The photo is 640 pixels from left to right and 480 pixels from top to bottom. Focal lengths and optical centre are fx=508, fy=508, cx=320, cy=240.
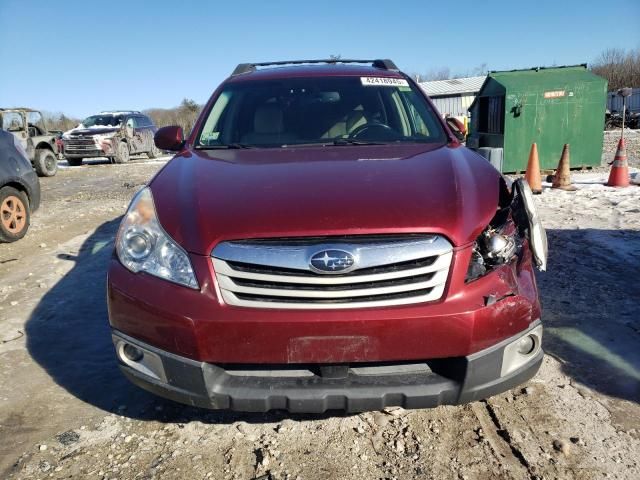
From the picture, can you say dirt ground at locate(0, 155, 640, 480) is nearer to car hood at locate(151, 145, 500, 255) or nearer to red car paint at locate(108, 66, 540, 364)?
red car paint at locate(108, 66, 540, 364)

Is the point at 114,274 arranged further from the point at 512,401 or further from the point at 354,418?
the point at 512,401

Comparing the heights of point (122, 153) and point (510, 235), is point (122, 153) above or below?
below

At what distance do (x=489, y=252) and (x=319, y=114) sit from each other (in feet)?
5.56

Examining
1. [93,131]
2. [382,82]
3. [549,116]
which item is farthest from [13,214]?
[93,131]

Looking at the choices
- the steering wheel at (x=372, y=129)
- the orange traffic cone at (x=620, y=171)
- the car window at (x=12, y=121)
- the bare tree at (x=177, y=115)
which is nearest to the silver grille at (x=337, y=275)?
the steering wheel at (x=372, y=129)

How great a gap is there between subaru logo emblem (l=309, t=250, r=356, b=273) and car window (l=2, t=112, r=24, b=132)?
Result: 14155 mm

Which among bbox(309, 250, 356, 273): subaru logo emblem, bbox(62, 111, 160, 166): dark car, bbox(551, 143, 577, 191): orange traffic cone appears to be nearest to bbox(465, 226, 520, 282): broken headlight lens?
bbox(309, 250, 356, 273): subaru logo emblem

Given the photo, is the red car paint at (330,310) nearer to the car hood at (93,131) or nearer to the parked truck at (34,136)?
the parked truck at (34,136)

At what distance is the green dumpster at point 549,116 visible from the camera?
10.2 metres

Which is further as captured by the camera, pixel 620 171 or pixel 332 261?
pixel 620 171

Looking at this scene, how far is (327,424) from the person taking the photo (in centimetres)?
245

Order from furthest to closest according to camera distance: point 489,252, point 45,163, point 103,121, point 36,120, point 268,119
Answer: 1. point 103,121
2. point 36,120
3. point 45,163
4. point 268,119
5. point 489,252

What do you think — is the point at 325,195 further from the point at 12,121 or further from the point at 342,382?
the point at 12,121

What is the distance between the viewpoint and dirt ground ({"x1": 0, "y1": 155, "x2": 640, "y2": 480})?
2156 mm
